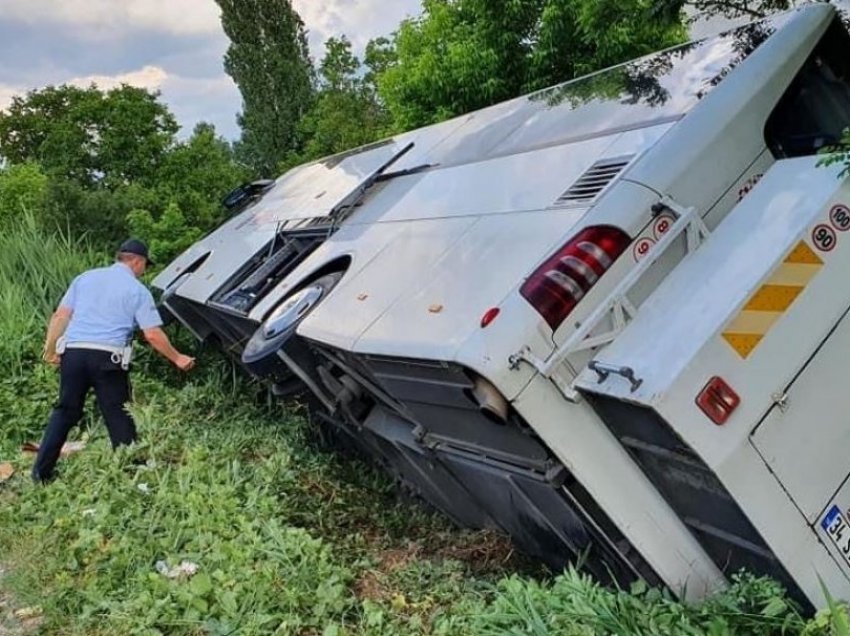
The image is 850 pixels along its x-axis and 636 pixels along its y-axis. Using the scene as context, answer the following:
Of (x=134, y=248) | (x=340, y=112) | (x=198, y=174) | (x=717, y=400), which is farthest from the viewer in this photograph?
(x=198, y=174)

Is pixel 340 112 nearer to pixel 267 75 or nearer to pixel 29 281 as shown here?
pixel 267 75

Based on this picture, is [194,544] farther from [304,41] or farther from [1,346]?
[304,41]

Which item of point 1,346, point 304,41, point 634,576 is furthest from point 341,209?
point 304,41

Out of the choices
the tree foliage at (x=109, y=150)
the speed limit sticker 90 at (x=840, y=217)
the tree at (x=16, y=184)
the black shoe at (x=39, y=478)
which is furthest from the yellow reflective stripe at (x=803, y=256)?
the tree at (x=16, y=184)

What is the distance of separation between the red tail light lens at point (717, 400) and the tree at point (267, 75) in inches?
1205

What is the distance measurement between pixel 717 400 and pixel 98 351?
4.15 metres

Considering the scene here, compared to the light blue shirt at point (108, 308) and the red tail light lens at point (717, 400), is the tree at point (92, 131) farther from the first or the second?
the red tail light lens at point (717, 400)

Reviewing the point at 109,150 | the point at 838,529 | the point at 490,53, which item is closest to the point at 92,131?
the point at 109,150

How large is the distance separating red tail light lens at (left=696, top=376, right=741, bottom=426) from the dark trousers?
407 cm

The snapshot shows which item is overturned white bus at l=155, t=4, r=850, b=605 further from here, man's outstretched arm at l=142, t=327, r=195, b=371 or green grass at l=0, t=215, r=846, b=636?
man's outstretched arm at l=142, t=327, r=195, b=371

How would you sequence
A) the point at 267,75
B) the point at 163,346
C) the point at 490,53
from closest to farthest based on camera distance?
the point at 163,346, the point at 490,53, the point at 267,75

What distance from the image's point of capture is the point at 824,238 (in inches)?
92.3

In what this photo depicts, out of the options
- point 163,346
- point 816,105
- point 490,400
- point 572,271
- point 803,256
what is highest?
point 816,105

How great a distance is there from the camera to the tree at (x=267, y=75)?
3197 centimetres
